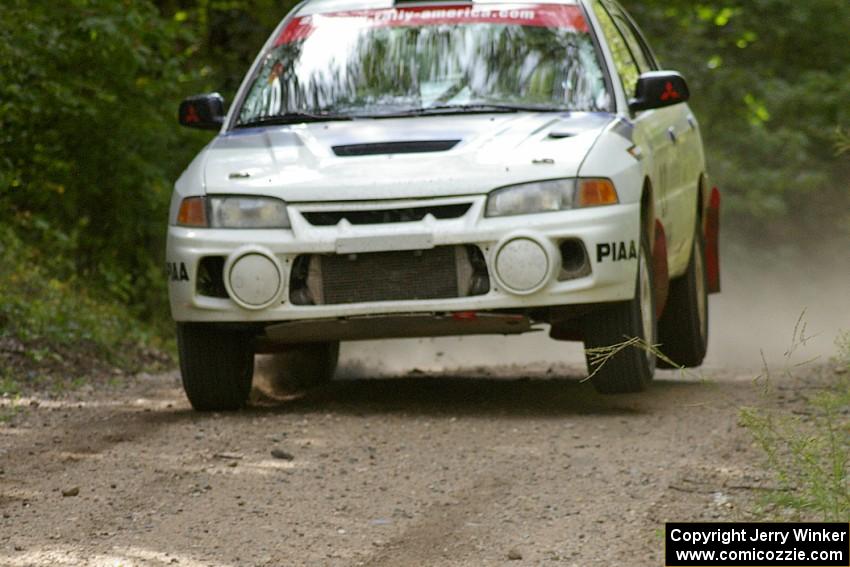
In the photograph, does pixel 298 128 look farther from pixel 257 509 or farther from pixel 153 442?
pixel 257 509

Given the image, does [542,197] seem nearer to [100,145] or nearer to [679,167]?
[679,167]

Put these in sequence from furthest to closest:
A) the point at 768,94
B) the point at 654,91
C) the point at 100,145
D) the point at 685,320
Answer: the point at 768,94
the point at 100,145
the point at 685,320
the point at 654,91

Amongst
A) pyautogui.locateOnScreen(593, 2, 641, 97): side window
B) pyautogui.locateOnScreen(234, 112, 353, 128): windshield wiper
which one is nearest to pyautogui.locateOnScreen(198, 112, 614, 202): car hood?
pyautogui.locateOnScreen(234, 112, 353, 128): windshield wiper

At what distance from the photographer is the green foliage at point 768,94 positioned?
66.7ft

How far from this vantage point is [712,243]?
33.0 ft

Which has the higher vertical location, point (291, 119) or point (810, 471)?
point (291, 119)

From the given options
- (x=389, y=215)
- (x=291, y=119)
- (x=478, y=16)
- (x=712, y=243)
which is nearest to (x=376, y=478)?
(x=389, y=215)

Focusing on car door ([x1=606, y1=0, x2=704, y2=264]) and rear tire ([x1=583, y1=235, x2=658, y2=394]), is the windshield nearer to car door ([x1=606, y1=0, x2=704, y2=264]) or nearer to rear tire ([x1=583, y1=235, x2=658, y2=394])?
car door ([x1=606, y1=0, x2=704, y2=264])

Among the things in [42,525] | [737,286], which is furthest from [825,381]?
[737,286]

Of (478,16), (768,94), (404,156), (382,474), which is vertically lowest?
(768,94)

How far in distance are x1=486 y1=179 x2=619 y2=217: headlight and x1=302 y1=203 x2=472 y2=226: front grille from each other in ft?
0.40

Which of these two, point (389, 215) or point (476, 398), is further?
point (476, 398)

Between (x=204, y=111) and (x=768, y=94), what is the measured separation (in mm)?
13684

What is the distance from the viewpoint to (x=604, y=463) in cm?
629
